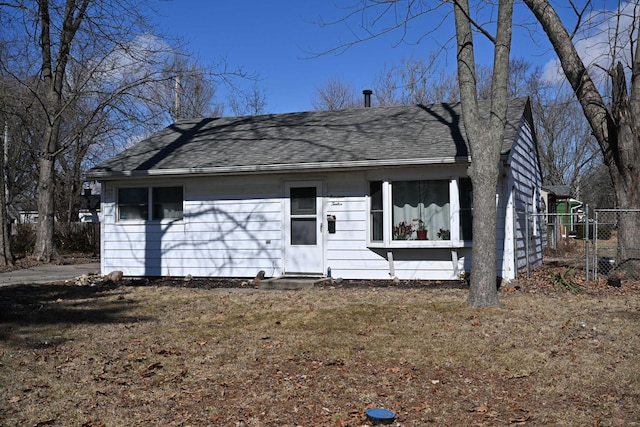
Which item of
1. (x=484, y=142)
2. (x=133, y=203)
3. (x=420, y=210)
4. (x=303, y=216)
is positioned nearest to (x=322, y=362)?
(x=484, y=142)

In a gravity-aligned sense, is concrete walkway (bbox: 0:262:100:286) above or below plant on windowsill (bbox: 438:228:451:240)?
below

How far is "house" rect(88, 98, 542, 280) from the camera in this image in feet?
39.1

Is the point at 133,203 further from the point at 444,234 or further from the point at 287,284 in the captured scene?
the point at 444,234

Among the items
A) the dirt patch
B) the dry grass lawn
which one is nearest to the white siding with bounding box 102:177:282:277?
the dry grass lawn

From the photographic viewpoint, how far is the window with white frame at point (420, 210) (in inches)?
466

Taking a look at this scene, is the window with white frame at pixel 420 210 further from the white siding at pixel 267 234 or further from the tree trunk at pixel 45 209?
the tree trunk at pixel 45 209

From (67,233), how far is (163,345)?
61.5 feet

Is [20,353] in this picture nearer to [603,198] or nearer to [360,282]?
[360,282]

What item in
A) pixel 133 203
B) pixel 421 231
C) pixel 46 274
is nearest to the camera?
pixel 421 231

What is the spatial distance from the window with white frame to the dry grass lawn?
245cm

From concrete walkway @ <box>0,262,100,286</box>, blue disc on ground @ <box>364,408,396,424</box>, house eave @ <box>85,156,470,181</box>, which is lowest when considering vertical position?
blue disc on ground @ <box>364,408,396,424</box>

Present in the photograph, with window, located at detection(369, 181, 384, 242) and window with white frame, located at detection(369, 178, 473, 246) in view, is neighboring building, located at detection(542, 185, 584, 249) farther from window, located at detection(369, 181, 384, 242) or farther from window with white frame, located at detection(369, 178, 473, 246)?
window, located at detection(369, 181, 384, 242)

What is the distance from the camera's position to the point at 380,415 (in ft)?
14.3

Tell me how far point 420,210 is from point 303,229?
2.56m
